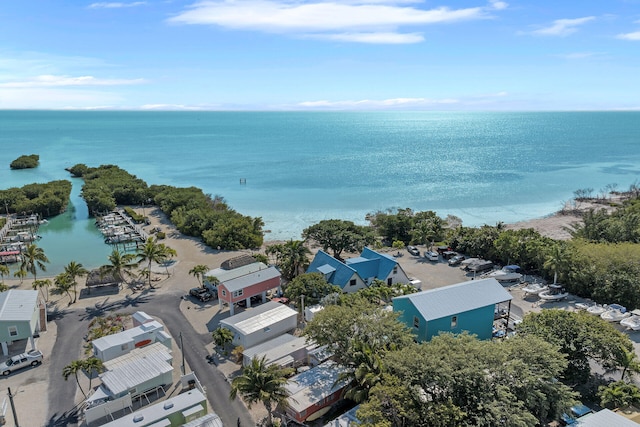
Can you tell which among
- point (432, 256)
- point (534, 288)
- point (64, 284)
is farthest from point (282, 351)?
point (432, 256)

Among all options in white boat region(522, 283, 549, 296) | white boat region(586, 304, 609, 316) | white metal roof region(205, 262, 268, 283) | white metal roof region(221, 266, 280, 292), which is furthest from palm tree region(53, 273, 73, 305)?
white boat region(586, 304, 609, 316)

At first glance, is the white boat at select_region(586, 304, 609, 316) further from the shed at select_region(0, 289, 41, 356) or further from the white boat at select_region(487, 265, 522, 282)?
the shed at select_region(0, 289, 41, 356)

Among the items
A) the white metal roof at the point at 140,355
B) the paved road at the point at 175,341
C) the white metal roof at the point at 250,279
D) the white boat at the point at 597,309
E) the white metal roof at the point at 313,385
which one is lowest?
the paved road at the point at 175,341

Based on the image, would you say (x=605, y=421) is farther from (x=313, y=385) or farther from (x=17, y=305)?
(x=17, y=305)

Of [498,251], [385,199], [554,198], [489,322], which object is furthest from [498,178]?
[489,322]

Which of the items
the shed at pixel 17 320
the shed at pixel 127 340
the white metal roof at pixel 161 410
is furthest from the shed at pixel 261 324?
the shed at pixel 17 320

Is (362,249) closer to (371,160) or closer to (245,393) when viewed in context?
(245,393)

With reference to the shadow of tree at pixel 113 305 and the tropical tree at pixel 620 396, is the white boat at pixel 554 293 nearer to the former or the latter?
the tropical tree at pixel 620 396
